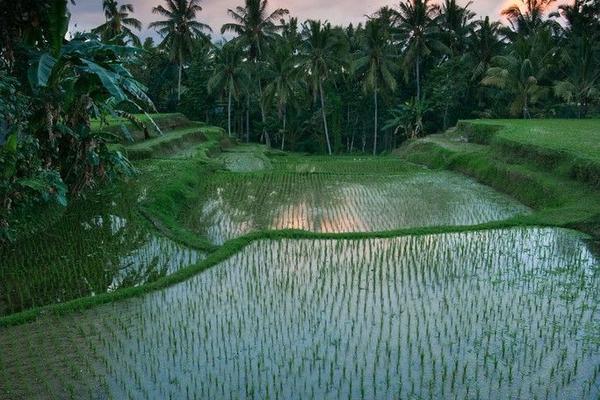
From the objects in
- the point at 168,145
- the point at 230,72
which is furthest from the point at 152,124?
the point at 230,72

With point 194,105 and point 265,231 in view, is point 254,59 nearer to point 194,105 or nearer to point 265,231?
point 194,105

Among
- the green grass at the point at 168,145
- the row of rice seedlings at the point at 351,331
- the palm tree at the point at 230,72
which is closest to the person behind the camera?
the row of rice seedlings at the point at 351,331

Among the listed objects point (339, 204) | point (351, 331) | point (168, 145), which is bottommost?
point (351, 331)

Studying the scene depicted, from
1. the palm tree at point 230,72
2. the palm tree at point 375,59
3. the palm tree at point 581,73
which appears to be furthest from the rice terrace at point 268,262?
the palm tree at point 230,72

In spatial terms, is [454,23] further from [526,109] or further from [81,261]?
[81,261]

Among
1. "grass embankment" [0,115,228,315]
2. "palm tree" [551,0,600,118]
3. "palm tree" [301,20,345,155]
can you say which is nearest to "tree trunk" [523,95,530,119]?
"palm tree" [551,0,600,118]

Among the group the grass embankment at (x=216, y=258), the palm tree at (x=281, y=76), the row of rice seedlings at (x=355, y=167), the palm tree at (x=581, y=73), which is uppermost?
the palm tree at (x=281, y=76)

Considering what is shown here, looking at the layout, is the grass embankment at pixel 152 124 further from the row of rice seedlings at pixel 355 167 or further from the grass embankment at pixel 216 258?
the grass embankment at pixel 216 258
